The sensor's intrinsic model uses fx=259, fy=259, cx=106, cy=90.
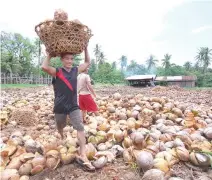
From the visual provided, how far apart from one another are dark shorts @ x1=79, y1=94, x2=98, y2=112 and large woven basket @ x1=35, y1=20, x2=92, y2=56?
7.07 ft

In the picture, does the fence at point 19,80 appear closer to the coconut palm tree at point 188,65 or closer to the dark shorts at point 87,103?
the dark shorts at point 87,103

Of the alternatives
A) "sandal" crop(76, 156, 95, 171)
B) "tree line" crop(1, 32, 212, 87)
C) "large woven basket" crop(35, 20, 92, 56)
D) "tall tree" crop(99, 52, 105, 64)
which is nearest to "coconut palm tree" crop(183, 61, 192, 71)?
"tree line" crop(1, 32, 212, 87)

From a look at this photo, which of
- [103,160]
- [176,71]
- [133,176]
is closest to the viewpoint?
[133,176]

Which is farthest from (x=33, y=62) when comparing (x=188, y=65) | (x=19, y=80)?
(x=188, y=65)

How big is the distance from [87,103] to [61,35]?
238 cm

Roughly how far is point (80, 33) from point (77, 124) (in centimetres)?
105

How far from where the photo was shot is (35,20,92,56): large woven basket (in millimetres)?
2789

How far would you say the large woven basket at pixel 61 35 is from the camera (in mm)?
2789

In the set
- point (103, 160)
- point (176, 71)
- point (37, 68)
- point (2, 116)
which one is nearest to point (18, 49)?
point (37, 68)

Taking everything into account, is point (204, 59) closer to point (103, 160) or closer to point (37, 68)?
point (37, 68)

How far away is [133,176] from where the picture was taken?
269 cm

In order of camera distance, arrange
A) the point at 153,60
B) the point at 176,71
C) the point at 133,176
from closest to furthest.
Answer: the point at 133,176 < the point at 176,71 < the point at 153,60

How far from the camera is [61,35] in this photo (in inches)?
110

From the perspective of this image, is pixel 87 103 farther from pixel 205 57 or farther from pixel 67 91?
pixel 205 57
